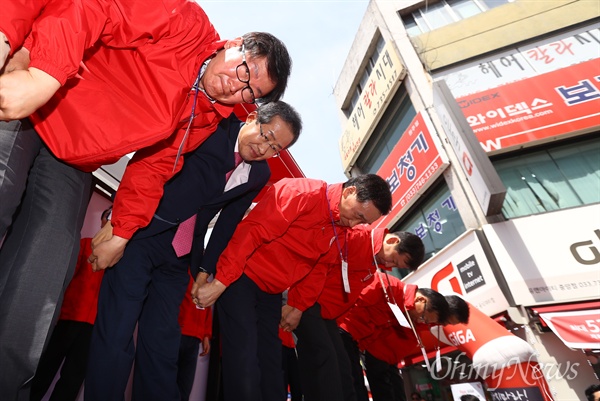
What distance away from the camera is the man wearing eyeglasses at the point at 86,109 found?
2.86ft

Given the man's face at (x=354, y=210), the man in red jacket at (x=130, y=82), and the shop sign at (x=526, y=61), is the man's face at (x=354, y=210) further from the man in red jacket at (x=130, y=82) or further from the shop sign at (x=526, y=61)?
the shop sign at (x=526, y=61)

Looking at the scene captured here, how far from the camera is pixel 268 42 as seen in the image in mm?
1519

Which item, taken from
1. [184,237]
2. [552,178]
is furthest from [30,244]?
[552,178]

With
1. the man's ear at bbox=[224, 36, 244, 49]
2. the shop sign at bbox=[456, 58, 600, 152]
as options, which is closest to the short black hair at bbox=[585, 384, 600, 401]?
the shop sign at bbox=[456, 58, 600, 152]

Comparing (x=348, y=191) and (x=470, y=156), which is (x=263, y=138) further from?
(x=470, y=156)

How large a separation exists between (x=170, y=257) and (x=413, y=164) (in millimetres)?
7775

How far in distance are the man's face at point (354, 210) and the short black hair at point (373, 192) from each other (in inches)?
1.2

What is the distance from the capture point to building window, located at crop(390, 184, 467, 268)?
24.1 feet

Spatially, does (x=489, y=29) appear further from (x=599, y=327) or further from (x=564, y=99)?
(x=599, y=327)

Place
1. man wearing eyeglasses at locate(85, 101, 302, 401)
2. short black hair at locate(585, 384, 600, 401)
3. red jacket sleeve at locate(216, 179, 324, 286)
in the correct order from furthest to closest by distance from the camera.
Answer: short black hair at locate(585, 384, 600, 401), red jacket sleeve at locate(216, 179, 324, 286), man wearing eyeglasses at locate(85, 101, 302, 401)

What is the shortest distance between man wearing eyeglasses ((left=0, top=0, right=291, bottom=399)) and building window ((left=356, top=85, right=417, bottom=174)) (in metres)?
8.47

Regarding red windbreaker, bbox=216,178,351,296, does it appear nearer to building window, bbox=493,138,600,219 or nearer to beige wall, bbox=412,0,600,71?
building window, bbox=493,138,600,219

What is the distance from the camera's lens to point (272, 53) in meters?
1.51

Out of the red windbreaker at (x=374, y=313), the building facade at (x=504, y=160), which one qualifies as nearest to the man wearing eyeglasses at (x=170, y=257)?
the red windbreaker at (x=374, y=313)
